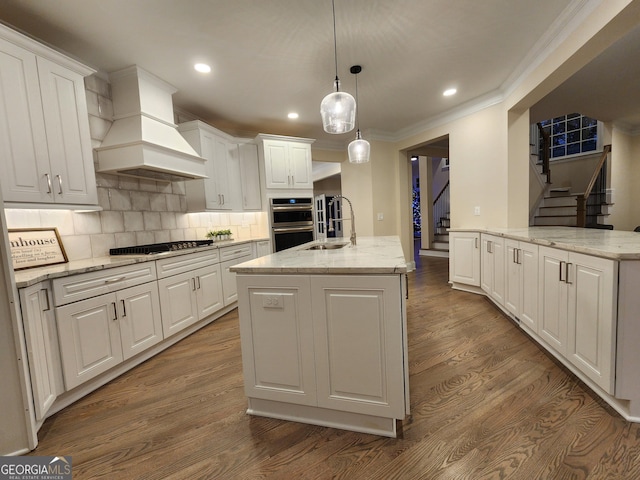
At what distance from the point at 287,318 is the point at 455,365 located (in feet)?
4.61

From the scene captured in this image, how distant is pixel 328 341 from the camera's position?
1.47m

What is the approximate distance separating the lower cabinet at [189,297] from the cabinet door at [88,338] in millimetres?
458

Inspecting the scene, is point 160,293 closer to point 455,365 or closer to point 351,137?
point 455,365

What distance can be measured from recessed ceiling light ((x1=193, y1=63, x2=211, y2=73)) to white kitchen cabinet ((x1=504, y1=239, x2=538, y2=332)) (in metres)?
3.37

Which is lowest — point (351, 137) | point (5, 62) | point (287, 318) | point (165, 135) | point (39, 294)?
point (287, 318)

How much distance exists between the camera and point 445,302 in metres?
3.46

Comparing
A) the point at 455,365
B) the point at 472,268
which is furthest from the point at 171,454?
the point at 472,268

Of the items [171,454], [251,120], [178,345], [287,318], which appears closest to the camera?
[171,454]

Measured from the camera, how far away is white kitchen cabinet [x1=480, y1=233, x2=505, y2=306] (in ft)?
9.53

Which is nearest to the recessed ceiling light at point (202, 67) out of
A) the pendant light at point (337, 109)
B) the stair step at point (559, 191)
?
the pendant light at point (337, 109)

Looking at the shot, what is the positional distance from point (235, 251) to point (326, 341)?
245cm

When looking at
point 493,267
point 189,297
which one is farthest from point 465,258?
point 189,297

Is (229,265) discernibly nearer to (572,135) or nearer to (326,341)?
(326,341)

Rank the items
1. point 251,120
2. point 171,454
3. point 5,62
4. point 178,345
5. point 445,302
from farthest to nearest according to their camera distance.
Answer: point 251,120 → point 445,302 → point 178,345 → point 5,62 → point 171,454
